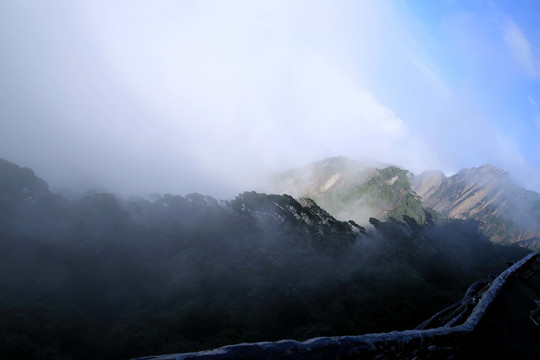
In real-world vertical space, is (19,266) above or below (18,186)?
below

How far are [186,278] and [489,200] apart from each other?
129923 millimetres

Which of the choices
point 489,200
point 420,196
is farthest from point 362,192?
point 489,200

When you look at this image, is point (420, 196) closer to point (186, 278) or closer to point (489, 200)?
point (489, 200)

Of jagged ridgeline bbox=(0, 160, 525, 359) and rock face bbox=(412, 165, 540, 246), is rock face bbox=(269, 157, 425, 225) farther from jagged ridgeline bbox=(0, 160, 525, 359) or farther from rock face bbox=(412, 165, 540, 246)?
rock face bbox=(412, 165, 540, 246)

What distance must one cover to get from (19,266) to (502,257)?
68728 millimetres

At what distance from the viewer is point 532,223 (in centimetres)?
9488

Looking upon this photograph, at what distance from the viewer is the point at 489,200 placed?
108625 mm

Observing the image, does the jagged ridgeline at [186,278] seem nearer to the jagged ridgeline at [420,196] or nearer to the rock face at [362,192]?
the jagged ridgeline at [420,196]

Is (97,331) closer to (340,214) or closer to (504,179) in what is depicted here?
(340,214)

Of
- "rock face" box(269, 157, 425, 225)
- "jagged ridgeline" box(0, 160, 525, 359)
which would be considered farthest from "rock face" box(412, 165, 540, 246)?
"jagged ridgeline" box(0, 160, 525, 359)

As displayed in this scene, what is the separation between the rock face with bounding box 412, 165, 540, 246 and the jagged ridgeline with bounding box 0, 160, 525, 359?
279ft

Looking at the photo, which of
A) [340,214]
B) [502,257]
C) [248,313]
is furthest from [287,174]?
[248,313]

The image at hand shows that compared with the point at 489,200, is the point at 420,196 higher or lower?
higher

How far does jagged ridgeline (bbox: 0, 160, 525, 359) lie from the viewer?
46.5 ft
